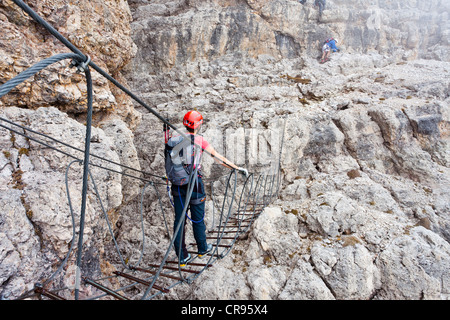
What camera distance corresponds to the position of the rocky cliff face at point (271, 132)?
373cm

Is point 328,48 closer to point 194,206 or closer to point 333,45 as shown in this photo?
point 333,45

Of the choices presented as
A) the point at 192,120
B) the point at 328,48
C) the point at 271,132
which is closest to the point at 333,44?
the point at 328,48

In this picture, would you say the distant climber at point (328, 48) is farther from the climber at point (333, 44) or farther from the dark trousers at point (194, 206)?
the dark trousers at point (194, 206)

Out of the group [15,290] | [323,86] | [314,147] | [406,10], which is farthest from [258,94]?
[406,10]

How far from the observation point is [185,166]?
3.26 meters

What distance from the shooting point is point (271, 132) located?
8.38 meters

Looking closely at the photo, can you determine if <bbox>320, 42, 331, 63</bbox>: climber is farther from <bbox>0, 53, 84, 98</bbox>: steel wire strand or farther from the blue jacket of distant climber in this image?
<bbox>0, 53, 84, 98</bbox>: steel wire strand

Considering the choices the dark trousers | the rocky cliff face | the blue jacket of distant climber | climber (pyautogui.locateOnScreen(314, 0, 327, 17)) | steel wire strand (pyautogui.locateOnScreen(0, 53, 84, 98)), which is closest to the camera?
steel wire strand (pyautogui.locateOnScreen(0, 53, 84, 98))

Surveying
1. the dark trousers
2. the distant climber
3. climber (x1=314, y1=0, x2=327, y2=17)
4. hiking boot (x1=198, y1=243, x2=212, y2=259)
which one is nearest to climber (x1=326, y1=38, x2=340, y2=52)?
the distant climber

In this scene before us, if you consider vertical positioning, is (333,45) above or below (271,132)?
above

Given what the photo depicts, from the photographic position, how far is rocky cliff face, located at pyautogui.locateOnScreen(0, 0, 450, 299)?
373cm

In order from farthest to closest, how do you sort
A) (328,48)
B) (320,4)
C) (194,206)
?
(320,4), (328,48), (194,206)

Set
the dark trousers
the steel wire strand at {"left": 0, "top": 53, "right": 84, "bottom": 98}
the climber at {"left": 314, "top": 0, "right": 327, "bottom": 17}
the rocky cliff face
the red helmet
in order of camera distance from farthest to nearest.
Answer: the climber at {"left": 314, "top": 0, "right": 327, "bottom": 17}
the rocky cliff face
the dark trousers
the red helmet
the steel wire strand at {"left": 0, "top": 53, "right": 84, "bottom": 98}

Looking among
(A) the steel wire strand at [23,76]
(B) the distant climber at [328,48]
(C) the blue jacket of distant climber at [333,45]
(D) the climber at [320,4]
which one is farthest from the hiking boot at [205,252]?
(D) the climber at [320,4]
